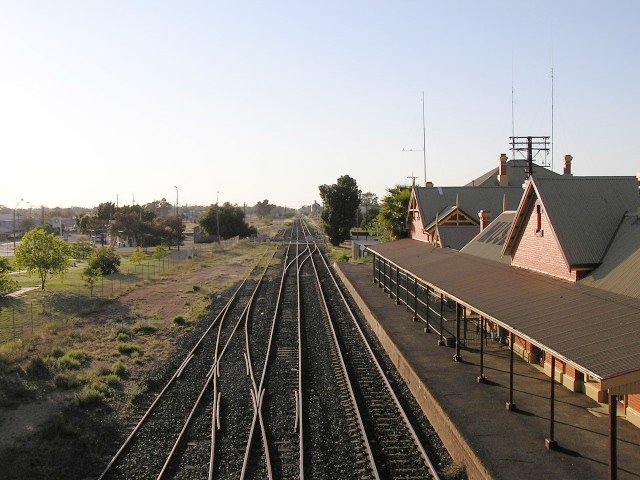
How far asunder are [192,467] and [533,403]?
8217mm

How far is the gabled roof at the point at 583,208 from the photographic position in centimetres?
→ 1661

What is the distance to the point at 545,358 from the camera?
1778 centimetres

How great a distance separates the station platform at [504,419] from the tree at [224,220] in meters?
71.3

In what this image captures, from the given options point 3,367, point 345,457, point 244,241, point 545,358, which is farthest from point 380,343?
point 244,241

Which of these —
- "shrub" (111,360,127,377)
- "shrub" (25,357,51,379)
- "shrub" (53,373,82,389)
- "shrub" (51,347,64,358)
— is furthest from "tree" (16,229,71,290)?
"shrub" (53,373,82,389)

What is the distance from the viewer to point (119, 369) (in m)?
19.4

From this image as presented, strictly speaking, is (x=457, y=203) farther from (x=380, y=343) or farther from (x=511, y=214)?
(x=380, y=343)

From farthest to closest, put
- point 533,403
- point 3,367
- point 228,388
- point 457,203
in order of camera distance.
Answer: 1. point 457,203
2. point 3,367
3. point 228,388
4. point 533,403

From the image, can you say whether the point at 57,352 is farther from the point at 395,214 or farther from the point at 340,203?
the point at 340,203

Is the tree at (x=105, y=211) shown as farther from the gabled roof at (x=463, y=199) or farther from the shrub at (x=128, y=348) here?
the shrub at (x=128, y=348)

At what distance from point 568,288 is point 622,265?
1.40m

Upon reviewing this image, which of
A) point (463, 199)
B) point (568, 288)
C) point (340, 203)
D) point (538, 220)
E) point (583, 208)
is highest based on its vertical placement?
point (340, 203)

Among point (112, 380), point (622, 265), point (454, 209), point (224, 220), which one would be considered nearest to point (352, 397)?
point (112, 380)

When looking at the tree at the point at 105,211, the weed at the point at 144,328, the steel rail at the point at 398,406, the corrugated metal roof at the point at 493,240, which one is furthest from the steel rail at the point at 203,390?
the tree at the point at 105,211
